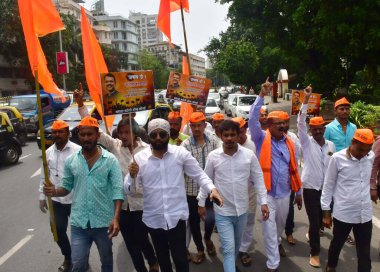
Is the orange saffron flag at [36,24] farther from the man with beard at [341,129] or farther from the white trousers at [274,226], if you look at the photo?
the man with beard at [341,129]

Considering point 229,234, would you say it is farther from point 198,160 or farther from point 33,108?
point 33,108

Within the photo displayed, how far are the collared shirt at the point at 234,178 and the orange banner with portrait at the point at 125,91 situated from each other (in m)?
1.04

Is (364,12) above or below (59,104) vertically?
above

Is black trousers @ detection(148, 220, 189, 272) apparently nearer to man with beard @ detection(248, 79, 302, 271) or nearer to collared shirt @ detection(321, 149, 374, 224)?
man with beard @ detection(248, 79, 302, 271)

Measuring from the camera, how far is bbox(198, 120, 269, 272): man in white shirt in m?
3.92

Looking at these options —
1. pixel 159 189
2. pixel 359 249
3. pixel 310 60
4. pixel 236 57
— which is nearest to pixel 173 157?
pixel 159 189

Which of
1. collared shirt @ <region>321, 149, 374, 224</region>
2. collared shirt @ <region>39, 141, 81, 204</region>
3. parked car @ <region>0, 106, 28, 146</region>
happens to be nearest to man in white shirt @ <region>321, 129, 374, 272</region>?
collared shirt @ <region>321, 149, 374, 224</region>

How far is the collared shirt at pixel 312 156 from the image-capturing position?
4742mm

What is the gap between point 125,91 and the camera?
429cm

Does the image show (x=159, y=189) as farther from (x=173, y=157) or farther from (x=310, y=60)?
(x=310, y=60)

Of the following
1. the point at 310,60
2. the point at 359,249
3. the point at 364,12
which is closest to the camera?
the point at 359,249

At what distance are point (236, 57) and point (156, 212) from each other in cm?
3438

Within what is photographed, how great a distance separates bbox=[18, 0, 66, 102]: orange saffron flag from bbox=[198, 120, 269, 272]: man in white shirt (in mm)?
2030

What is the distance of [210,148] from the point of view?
4945 mm
